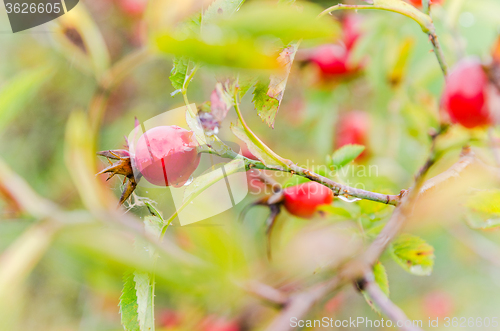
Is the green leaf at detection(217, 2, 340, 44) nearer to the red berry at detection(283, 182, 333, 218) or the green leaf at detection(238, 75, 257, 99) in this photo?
the green leaf at detection(238, 75, 257, 99)

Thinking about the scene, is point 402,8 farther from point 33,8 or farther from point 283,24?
point 33,8

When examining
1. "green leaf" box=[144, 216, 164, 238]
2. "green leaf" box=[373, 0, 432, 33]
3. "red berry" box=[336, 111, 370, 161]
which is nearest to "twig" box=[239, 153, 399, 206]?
"green leaf" box=[144, 216, 164, 238]

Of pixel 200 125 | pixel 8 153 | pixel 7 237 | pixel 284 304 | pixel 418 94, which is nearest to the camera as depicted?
pixel 200 125

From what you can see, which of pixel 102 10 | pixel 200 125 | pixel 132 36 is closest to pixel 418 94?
pixel 200 125

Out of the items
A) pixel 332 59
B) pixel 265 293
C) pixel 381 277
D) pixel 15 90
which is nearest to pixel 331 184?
pixel 381 277

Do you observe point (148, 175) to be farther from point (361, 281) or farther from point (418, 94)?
point (418, 94)
